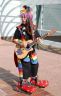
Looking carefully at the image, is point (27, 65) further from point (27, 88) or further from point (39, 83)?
point (39, 83)

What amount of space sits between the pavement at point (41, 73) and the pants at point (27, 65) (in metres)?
0.40

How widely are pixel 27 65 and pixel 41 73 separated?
6.73 feet

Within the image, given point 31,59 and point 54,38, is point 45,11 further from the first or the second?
point 31,59

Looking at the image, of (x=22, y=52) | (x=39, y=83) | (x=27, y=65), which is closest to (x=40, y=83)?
(x=39, y=83)

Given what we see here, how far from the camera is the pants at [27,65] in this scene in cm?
711

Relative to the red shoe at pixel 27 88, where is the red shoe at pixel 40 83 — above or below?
below

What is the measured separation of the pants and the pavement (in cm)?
40

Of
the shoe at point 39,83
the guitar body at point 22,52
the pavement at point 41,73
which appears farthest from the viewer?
the shoe at point 39,83

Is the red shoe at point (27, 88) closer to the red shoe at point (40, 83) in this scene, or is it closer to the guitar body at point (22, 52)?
the red shoe at point (40, 83)

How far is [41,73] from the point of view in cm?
911

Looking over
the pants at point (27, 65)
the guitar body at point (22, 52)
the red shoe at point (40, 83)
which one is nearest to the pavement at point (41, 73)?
the red shoe at point (40, 83)

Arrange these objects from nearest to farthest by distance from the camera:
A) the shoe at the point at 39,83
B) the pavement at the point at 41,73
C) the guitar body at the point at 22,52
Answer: the guitar body at the point at 22,52 → the pavement at the point at 41,73 → the shoe at the point at 39,83

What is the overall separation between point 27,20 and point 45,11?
8680mm

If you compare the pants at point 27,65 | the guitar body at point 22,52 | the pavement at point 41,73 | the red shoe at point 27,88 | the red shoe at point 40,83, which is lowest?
the pavement at point 41,73
